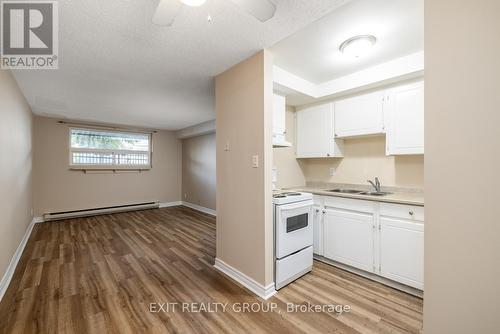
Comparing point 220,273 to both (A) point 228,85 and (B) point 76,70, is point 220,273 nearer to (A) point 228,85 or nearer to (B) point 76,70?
(A) point 228,85

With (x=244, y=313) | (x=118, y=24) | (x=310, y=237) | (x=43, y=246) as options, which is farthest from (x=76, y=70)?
(x=310, y=237)

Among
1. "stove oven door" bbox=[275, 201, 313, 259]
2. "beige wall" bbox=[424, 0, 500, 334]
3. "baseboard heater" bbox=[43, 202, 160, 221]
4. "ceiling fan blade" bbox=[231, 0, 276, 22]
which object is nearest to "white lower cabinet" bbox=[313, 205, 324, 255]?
"stove oven door" bbox=[275, 201, 313, 259]

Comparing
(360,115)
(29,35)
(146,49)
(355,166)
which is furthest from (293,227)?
(29,35)

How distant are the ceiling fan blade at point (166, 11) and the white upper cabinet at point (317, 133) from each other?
2.36 m

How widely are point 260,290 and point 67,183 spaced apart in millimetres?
5259

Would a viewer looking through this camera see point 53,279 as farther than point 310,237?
No

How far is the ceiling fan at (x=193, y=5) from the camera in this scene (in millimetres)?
1130

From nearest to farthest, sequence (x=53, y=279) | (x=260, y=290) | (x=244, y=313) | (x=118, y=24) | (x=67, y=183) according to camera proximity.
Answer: (x=118, y=24)
(x=244, y=313)
(x=260, y=290)
(x=53, y=279)
(x=67, y=183)

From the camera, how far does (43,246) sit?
3.24 meters

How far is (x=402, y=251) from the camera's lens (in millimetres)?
2049

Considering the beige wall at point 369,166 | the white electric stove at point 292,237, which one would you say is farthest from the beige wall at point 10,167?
the beige wall at point 369,166

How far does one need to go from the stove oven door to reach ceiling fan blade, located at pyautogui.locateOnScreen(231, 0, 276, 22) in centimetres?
161

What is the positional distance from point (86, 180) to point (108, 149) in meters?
0.90

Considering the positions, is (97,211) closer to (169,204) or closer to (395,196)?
(169,204)
